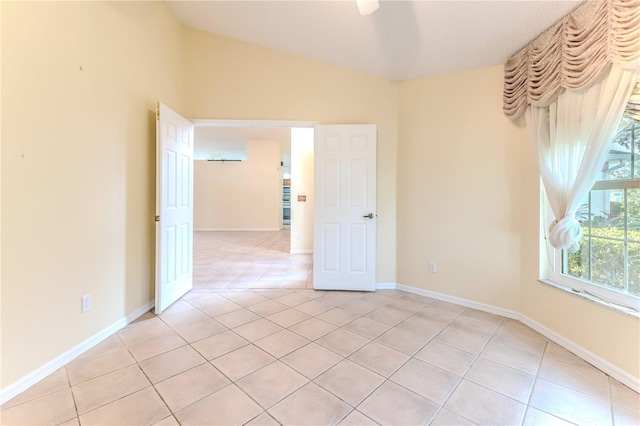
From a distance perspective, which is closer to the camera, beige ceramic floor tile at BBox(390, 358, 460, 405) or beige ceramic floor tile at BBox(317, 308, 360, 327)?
beige ceramic floor tile at BBox(390, 358, 460, 405)

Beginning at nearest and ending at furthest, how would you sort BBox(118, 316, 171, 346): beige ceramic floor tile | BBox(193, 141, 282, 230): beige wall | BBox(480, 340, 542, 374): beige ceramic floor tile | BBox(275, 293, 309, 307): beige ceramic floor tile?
BBox(480, 340, 542, 374): beige ceramic floor tile < BBox(118, 316, 171, 346): beige ceramic floor tile < BBox(275, 293, 309, 307): beige ceramic floor tile < BBox(193, 141, 282, 230): beige wall

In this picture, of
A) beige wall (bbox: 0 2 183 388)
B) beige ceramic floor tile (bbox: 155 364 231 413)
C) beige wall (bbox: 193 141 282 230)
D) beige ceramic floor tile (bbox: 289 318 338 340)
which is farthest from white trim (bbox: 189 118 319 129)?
beige wall (bbox: 193 141 282 230)

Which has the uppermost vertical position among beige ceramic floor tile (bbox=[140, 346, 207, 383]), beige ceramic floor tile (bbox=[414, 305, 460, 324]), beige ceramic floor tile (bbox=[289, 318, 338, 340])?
beige ceramic floor tile (bbox=[414, 305, 460, 324])

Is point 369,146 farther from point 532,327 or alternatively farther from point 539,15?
point 532,327

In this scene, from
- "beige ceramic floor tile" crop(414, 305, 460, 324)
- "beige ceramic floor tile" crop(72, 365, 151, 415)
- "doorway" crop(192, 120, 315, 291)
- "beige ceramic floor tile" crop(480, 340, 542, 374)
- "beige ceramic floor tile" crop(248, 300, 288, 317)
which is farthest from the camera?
"doorway" crop(192, 120, 315, 291)

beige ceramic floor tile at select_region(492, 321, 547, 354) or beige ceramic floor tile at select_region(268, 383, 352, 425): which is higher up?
beige ceramic floor tile at select_region(492, 321, 547, 354)

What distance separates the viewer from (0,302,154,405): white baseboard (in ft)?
4.77

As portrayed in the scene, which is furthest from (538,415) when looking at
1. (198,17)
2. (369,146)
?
(198,17)

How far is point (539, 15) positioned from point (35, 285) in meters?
3.97

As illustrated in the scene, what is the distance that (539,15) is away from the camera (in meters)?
1.98

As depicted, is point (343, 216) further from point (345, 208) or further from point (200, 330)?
point (200, 330)

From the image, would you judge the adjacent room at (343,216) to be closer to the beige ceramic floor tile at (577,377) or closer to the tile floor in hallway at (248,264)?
the beige ceramic floor tile at (577,377)

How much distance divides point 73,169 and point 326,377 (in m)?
2.24

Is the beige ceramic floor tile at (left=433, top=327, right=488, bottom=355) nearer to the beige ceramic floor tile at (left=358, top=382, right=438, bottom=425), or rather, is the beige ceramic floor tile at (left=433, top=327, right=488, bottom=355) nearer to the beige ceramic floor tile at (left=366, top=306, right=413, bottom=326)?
the beige ceramic floor tile at (left=366, top=306, right=413, bottom=326)
